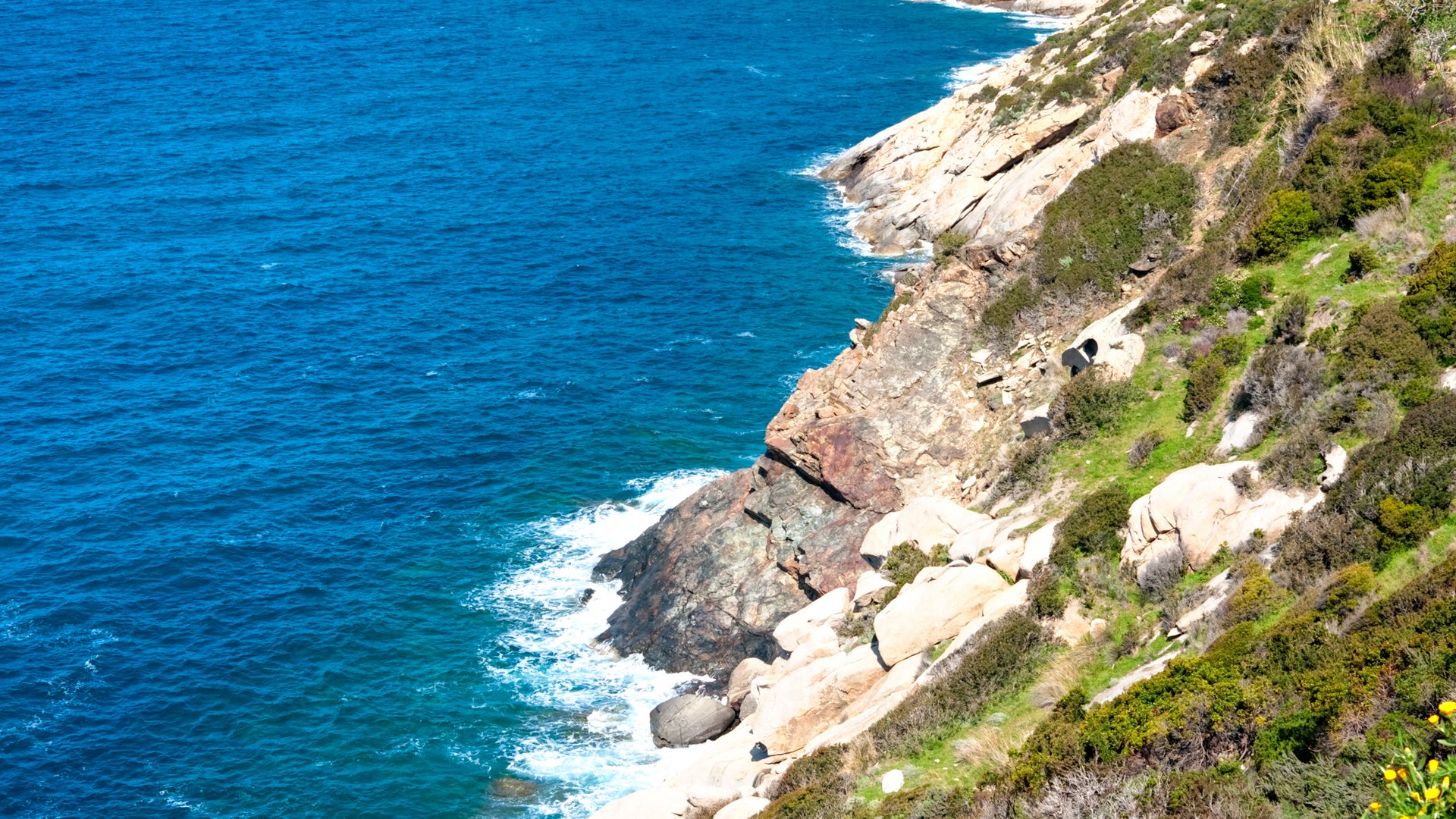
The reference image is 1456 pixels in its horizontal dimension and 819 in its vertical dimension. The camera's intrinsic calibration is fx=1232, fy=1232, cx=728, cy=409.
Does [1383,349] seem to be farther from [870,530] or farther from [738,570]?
[738,570]

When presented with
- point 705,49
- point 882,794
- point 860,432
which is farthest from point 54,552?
point 705,49

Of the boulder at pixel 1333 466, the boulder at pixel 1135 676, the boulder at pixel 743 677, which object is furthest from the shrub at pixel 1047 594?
the boulder at pixel 743 677

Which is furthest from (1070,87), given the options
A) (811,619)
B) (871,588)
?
(871,588)

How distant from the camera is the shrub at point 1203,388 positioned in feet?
109

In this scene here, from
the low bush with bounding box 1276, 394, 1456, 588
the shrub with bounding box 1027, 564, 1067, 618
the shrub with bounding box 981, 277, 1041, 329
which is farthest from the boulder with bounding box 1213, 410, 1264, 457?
the shrub with bounding box 981, 277, 1041, 329

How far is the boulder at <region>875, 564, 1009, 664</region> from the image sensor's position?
3144 cm

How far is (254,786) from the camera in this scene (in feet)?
151

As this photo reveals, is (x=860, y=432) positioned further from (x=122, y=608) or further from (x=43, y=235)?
(x=43, y=235)

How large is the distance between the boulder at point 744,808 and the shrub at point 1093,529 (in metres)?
9.09

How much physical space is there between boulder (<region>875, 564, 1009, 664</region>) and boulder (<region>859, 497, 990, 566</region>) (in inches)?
197

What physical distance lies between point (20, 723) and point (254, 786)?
1142 cm

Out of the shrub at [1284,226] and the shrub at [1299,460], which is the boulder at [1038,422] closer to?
the shrub at [1284,226]

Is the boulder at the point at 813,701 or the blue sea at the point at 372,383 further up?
the boulder at the point at 813,701

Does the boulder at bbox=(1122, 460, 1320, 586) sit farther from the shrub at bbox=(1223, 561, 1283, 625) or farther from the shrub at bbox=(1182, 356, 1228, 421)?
the shrub at bbox=(1182, 356, 1228, 421)
